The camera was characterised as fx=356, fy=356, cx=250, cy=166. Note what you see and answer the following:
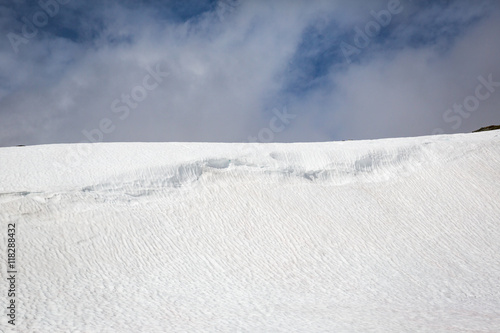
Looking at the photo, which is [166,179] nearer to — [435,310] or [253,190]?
[253,190]

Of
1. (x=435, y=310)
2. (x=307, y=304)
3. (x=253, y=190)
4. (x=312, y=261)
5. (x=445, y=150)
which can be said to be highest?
(x=445, y=150)

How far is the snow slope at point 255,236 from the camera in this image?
22.5ft

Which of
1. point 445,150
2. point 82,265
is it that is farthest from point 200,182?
point 445,150

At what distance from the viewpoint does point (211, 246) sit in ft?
31.1

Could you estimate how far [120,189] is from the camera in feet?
35.0

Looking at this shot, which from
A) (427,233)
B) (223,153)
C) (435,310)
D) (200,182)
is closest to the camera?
(435,310)

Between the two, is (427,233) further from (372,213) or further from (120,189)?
(120,189)

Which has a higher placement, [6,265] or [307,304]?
[6,265]

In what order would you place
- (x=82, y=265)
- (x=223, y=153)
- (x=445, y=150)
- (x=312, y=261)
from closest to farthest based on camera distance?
(x=82, y=265) < (x=312, y=261) < (x=223, y=153) < (x=445, y=150)

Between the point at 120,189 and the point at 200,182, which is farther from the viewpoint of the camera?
the point at 200,182

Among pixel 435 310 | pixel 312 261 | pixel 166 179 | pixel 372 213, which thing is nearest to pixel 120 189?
pixel 166 179

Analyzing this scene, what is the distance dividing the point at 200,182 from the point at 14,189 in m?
5.19

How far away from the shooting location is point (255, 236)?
9.98m

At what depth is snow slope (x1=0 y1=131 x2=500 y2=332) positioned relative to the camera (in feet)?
22.5
